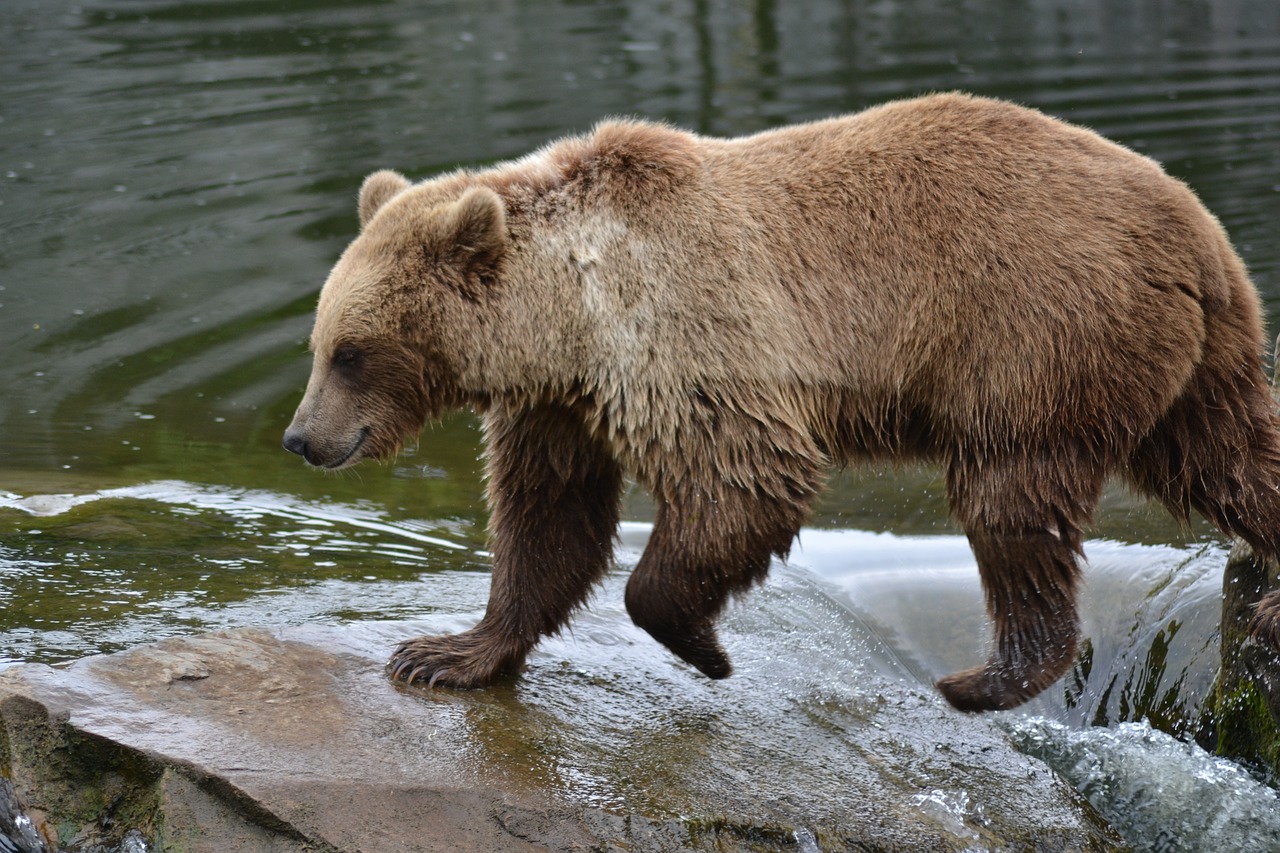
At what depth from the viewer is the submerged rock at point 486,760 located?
4422 millimetres

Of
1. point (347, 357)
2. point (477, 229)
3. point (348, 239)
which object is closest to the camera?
point (477, 229)

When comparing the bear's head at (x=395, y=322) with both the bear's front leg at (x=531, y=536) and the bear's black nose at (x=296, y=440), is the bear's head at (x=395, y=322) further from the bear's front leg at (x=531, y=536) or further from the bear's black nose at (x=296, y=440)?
the bear's front leg at (x=531, y=536)

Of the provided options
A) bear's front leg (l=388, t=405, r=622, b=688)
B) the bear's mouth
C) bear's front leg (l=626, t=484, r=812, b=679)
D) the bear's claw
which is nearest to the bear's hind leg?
bear's front leg (l=626, t=484, r=812, b=679)

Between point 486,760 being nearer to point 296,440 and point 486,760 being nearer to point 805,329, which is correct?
point 296,440

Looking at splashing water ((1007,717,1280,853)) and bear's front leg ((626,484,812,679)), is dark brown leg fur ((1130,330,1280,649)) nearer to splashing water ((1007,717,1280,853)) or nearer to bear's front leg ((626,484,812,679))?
splashing water ((1007,717,1280,853))

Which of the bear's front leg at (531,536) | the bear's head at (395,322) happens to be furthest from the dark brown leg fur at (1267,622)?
the bear's head at (395,322)

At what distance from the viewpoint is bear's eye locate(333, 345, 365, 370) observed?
519 cm

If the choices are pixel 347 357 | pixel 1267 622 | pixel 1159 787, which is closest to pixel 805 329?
pixel 347 357

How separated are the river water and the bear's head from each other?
1106 millimetres

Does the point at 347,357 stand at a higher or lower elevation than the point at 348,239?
higher

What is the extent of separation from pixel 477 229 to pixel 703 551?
1309mm

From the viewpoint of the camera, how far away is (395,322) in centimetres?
516

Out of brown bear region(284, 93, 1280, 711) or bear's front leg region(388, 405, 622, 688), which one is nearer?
brown bear region(284, 93, 1280, 711)

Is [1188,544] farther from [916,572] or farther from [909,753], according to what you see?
[909,753]
